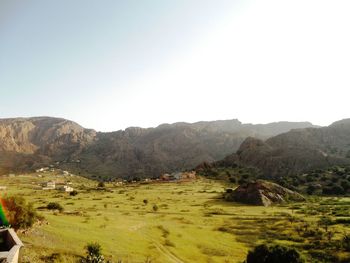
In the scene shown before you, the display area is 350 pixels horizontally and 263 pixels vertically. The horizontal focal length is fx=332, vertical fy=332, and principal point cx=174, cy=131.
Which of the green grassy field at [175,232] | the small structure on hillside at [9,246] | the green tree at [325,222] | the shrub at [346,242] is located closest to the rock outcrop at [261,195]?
the green grassy field at [175,232]

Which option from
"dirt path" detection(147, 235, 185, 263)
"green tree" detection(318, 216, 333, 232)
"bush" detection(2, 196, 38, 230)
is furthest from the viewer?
"green tree" detection(318, 216, 333, 232)

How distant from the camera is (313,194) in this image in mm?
105062

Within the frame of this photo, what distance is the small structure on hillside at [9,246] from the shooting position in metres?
23.2

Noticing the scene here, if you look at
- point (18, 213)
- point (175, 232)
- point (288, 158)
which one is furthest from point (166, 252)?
point (288, 158)

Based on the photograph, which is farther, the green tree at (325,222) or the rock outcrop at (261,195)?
the rock outcrop at (261,195)

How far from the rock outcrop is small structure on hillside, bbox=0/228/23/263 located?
221 ft

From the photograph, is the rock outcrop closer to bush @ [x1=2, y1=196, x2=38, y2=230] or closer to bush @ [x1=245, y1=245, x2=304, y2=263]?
bush @ [x1=245, y1=245, x2=304, y2=263]

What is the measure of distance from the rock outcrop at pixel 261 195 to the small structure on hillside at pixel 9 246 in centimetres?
6751

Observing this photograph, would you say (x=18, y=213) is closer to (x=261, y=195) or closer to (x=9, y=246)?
(x=9, y=246)

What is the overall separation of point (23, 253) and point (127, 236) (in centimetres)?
1722

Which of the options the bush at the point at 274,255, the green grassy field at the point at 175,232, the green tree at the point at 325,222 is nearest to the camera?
the bush at the point at 274,255

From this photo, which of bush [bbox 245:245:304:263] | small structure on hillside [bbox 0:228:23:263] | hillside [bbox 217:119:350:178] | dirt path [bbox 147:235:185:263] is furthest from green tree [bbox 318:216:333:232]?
hillside [bbox 217:119:350:178]

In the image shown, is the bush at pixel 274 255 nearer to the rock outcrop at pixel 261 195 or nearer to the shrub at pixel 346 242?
the shrub at pixel 346 242

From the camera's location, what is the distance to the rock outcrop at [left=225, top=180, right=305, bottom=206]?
87062 mm
